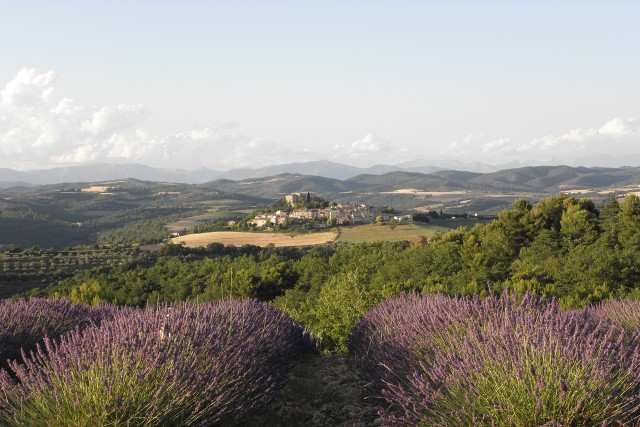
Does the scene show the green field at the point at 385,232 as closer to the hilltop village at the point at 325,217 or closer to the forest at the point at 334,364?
the hilltop village at the point at 325,217

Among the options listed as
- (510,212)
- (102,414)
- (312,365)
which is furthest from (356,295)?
(510,212)

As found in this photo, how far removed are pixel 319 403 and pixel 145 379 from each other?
2698 mm

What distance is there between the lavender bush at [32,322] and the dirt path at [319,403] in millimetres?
2889

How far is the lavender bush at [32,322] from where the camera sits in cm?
661

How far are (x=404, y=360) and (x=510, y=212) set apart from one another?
40.3 metres

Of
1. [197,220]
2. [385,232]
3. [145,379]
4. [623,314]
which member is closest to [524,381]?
[145,379]

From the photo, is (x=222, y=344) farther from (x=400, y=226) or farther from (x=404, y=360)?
(x=400, y=226)

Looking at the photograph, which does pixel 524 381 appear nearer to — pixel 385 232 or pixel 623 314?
pixel 623 314

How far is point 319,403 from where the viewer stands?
5902 mm

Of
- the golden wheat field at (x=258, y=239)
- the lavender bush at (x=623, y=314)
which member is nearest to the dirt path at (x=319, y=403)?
the lavender bush at (x=623, y=314)

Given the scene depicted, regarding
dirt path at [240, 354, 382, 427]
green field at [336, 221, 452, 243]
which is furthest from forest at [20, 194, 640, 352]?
green field at [336, 221, 452, 243]

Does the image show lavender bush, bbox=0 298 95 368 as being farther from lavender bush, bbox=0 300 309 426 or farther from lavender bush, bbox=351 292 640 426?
lavender bush, bbox=351 292 640 426

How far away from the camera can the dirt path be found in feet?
17.0

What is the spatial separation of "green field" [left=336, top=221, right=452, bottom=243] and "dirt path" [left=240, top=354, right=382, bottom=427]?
55846 millimetres
